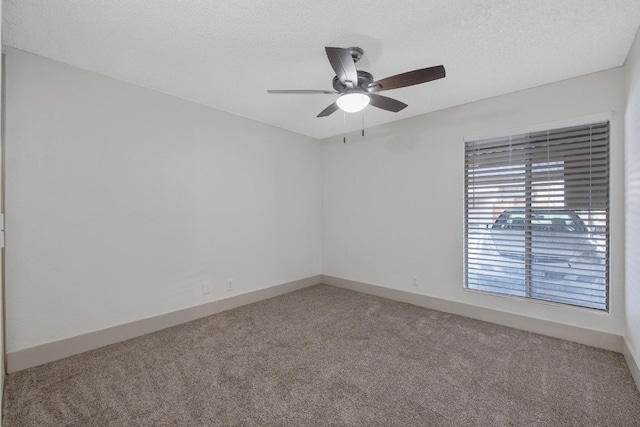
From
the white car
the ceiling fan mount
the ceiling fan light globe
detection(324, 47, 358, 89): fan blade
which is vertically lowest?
the white car

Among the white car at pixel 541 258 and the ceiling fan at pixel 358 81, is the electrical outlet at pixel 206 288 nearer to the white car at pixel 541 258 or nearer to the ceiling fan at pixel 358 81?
the ceiling fan at pixel 358 81

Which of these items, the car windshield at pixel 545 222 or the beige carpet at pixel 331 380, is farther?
the car windshield at pixel 545 222

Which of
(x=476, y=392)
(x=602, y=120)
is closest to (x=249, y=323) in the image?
(x=476, y=392)

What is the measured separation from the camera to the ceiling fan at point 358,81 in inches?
74.0

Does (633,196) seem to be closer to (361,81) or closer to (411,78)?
(411,78)

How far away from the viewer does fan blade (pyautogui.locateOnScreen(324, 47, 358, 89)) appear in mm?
1768

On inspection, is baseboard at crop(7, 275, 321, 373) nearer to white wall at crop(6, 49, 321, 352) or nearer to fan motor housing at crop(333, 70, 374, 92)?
white wall at crop(6, 49, 321, 352)

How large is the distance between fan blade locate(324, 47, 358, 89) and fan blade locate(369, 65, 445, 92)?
20 centimetres

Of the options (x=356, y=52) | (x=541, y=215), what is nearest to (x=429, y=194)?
(x=541, y=215)

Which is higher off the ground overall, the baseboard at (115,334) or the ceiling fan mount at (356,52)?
the ceiling fan mount at (356,52)

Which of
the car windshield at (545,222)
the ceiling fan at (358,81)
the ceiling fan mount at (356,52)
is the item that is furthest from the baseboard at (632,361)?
the ceiling fan mount at (356,52)

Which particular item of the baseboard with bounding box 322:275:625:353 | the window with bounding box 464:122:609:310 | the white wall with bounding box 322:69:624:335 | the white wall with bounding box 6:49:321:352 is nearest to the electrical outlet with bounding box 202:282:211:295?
the white wall with bounding box 6:49:321:352

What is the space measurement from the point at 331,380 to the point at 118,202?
2.47 meters

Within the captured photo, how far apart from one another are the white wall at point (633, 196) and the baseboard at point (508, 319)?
0.72ft
